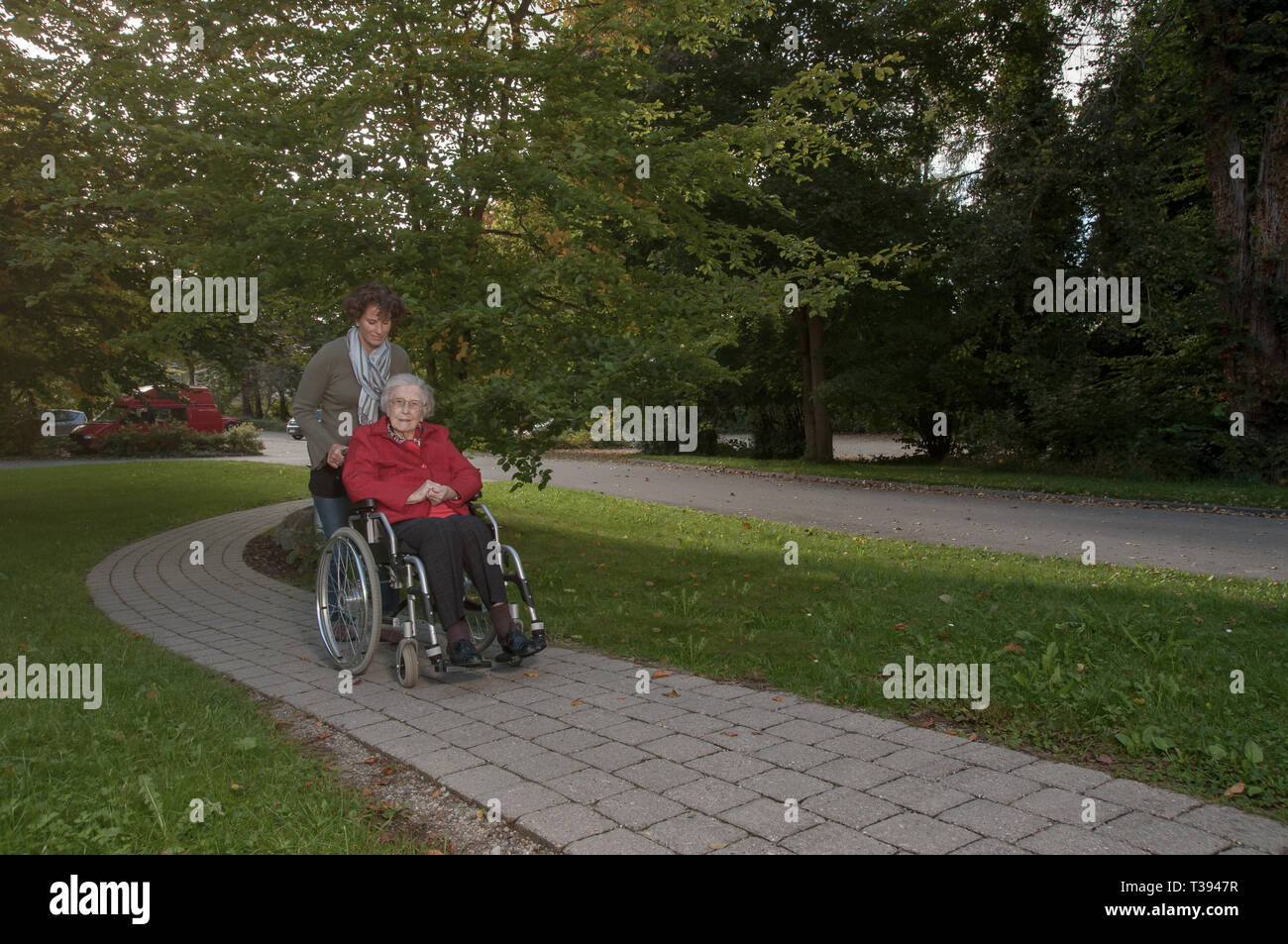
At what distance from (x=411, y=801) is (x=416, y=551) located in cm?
204

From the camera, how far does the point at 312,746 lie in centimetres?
439

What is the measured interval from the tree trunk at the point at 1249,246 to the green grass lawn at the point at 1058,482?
85.3 inches

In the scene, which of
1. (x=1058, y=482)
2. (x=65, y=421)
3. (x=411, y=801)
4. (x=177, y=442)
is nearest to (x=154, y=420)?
(x=177, y=442)

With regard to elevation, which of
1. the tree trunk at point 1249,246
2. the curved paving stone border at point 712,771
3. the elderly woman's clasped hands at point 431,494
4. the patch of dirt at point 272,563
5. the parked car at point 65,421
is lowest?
the patch of dirt at point 272,563

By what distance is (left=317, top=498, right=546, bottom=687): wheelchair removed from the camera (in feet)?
17.6

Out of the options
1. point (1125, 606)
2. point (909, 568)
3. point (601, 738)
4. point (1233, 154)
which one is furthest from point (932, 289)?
point (601, 738)

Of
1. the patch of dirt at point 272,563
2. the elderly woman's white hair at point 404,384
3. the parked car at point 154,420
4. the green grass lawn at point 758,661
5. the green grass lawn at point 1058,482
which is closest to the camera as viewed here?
the green grass lawn at point 758,661

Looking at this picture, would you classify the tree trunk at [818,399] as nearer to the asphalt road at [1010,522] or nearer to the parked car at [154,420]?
the asphalt road at [1010,522]

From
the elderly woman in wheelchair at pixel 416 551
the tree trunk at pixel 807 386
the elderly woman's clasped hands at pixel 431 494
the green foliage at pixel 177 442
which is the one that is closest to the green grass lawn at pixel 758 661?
the elderly woman in wheelchair at pixel 416 551

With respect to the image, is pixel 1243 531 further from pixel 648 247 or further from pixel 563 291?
pixel 648 247

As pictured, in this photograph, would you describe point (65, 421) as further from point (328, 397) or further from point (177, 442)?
point (328, 397)

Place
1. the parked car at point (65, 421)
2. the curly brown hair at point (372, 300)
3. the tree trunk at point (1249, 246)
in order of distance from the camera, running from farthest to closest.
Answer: the parked car at point (65, 421) < the tree trunk at point (1249, 246) < the curly brown hair at point (372, 300)

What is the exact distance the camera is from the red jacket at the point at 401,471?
562cm

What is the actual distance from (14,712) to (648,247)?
1808 centimetres
